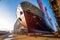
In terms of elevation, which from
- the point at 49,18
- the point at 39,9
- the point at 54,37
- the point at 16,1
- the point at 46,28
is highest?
the point at 16,1

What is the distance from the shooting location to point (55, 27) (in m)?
5.01

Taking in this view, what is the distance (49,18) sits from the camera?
518 centimetres

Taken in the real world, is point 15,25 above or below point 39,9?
below

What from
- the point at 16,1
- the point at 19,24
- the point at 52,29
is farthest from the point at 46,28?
the point at 16,1

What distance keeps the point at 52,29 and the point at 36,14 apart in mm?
763

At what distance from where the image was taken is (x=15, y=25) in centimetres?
500

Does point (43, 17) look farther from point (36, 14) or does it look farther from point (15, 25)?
point (15, 25)

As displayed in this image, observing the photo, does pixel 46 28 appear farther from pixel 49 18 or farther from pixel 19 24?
pixel 19 24

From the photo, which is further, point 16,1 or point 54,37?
point 16,1

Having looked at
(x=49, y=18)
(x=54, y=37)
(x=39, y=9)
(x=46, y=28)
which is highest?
(x=39, y=9)

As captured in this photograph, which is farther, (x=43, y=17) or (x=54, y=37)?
(x=43, y=17)

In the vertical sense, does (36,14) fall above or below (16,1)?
below

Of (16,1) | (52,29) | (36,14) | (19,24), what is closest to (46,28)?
(52,29)

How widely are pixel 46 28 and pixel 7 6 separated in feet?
5.20
